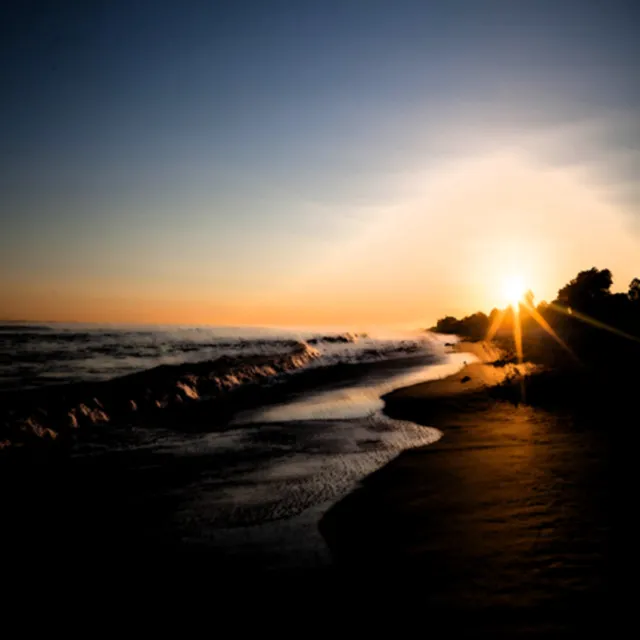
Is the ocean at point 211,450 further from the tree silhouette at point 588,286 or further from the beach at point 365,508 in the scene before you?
the tree silhouette at point 588,286

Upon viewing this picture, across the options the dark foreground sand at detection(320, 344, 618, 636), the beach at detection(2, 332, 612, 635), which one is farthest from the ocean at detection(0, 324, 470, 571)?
the dark foreground sand at detection(320, 344, 618, 636)

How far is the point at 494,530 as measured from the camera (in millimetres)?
5477

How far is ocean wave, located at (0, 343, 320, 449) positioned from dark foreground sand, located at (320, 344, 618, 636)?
33.3ft

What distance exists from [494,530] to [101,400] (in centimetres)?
1456

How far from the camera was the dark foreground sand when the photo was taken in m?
3.96

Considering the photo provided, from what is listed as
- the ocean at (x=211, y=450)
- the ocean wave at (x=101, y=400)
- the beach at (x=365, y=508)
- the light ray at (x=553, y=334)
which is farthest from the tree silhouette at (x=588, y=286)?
the ocean wave at (x=101, y=400)

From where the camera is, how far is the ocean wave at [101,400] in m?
12.1

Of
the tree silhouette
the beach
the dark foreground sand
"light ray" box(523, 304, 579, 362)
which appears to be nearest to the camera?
the dark foreground sand

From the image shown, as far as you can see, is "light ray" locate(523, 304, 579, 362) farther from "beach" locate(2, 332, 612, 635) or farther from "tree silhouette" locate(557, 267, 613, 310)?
"beach" locate(2, 332, 612, 635)

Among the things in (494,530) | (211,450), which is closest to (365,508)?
(494,530)

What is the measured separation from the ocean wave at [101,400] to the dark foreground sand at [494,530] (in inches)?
399

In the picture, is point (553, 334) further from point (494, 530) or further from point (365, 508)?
point (494, 530)

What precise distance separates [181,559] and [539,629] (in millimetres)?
3997

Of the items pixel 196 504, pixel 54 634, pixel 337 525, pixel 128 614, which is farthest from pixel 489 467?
pixel 54 634
